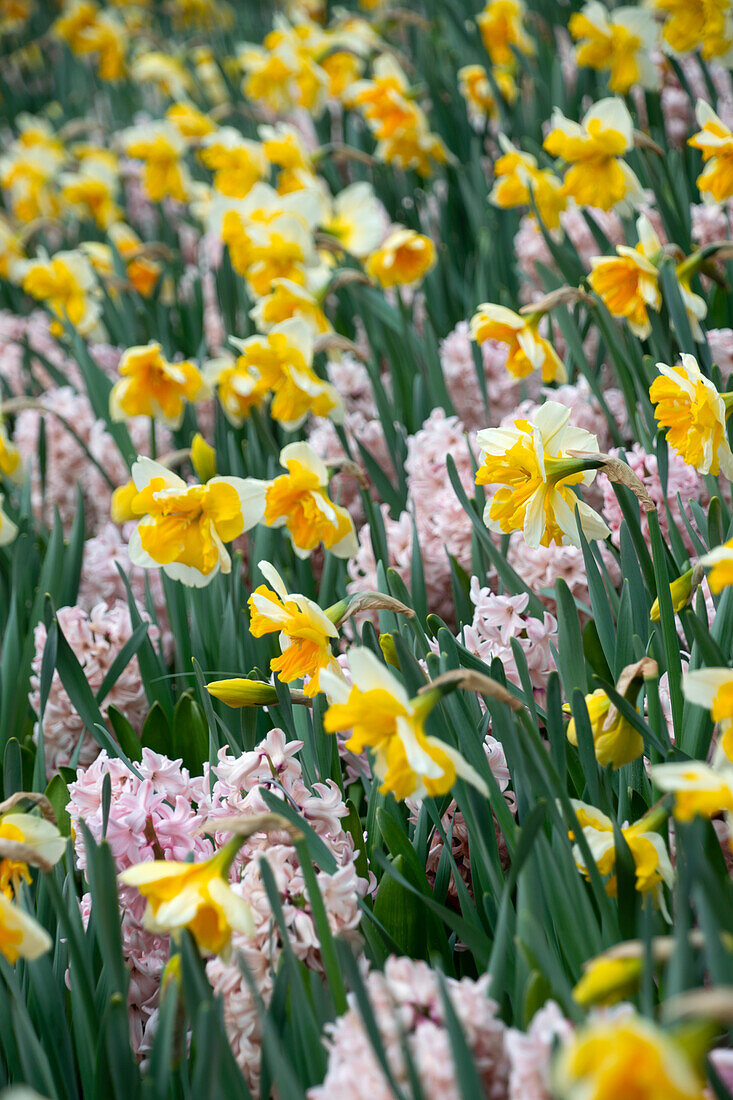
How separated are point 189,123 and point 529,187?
1.75 metres

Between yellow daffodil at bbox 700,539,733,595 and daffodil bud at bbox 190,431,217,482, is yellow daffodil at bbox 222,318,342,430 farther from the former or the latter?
yellow daffodil at bbox 700,539,733,595

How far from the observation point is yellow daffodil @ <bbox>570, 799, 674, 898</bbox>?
77cm

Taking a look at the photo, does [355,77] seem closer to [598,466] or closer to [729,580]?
[598,466]

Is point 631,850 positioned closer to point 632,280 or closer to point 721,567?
point 721,567

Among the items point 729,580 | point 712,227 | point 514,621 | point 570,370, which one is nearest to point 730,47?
point 712,227

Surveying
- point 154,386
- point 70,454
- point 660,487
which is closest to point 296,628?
point 660,487

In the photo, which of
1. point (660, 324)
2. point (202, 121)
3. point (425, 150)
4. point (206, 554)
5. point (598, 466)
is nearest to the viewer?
point (598, 466)

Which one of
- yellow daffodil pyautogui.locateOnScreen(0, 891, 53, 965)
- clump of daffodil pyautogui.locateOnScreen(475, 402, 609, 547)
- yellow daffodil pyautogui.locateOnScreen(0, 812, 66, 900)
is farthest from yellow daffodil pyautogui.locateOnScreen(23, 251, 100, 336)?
yellow daffodil pyautogui.locateOnScreen(0, 891, 53, 965)

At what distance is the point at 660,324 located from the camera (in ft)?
4.78

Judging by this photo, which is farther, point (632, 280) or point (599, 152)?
point (599, 152)

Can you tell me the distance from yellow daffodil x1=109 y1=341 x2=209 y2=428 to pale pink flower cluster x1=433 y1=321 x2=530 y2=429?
1.71ft

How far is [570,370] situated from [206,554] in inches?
36.3

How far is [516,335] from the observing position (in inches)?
57.0

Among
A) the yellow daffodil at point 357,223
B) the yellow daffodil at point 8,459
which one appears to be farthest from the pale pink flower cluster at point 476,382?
the yellow daffodil at point 8,459
